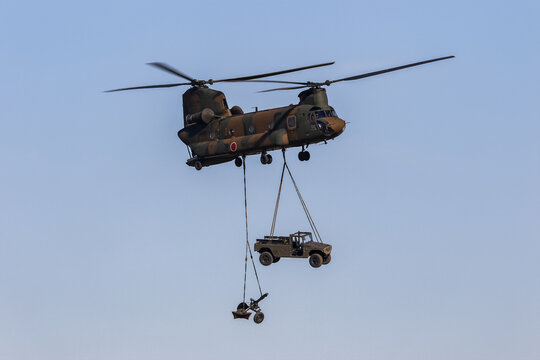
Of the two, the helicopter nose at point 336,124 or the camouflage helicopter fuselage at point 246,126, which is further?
the camouflage helicopter fuselage at point 246,126

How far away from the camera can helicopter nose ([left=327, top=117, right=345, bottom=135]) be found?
35903 millimetres

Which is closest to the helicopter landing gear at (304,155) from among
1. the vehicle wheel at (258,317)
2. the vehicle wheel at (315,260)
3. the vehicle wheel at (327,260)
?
the vehicle wheel at (315,260)

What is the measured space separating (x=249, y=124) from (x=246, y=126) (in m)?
0.21

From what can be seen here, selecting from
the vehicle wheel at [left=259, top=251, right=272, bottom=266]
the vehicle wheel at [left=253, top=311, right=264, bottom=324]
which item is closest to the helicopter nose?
the vehicle wheel at [left=259, top=251, right=272, bottom=266]

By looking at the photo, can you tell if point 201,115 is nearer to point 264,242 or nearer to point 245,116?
point 245,116

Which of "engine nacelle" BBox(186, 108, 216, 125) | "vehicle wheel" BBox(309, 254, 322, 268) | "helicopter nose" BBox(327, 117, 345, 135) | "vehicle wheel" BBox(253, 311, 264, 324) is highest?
"engine nacelle" BBox(186, 108, 216, 125)

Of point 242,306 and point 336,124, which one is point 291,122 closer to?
point 336,124

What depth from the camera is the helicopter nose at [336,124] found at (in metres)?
35.9

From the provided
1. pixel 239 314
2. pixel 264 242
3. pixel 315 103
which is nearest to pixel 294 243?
pixel 264 242

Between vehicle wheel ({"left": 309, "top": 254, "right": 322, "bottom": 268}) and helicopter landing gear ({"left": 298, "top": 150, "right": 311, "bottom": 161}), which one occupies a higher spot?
helicopter landing gear ({"left": 298, "top": 150, "right": 311, "bottom": 161})

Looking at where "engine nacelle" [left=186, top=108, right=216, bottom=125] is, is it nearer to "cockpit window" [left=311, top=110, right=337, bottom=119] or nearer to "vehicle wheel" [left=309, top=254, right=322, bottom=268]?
"cockpit window" [left=311, top=110, right=337, bottom=119]

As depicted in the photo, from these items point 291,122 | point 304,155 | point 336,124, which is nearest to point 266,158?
point 304,155

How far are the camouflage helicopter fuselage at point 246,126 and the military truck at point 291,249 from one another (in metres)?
4.00

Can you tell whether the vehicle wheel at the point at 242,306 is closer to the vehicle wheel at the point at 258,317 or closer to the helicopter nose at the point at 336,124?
the vehicle wheel at the point at 258,317
